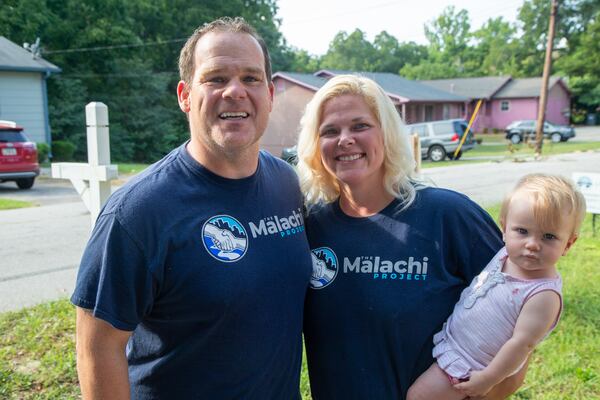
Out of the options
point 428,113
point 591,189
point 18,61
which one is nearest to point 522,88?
point 428,113

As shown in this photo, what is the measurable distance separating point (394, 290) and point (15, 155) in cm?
1466

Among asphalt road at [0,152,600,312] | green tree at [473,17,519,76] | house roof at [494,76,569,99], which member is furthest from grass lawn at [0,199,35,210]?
green tree at [473,17,519,76]

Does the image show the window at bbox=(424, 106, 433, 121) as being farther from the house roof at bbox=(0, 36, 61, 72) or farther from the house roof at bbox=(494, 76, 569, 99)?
the house roof at bbox=(0, 36, 61, 72)

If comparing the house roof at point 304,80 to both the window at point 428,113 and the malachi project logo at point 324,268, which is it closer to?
the window at point 428,113

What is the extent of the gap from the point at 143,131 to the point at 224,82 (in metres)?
32.9

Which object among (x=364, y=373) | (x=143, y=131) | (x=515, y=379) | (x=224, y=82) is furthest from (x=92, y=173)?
(x=143, y=131)

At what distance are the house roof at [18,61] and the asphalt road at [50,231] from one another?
812 centimetres

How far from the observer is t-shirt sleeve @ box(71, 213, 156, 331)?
6.05ft

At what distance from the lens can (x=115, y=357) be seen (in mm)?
1920

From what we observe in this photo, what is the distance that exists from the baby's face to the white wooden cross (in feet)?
9.09

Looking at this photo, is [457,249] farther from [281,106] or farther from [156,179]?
[281,106]

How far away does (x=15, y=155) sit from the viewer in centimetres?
1468

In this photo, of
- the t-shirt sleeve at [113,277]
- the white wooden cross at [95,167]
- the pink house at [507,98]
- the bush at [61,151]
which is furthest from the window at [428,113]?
the t-shirt sleeve at [113,277]

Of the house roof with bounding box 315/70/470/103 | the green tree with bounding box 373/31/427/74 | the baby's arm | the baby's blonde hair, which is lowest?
the baby's arm
